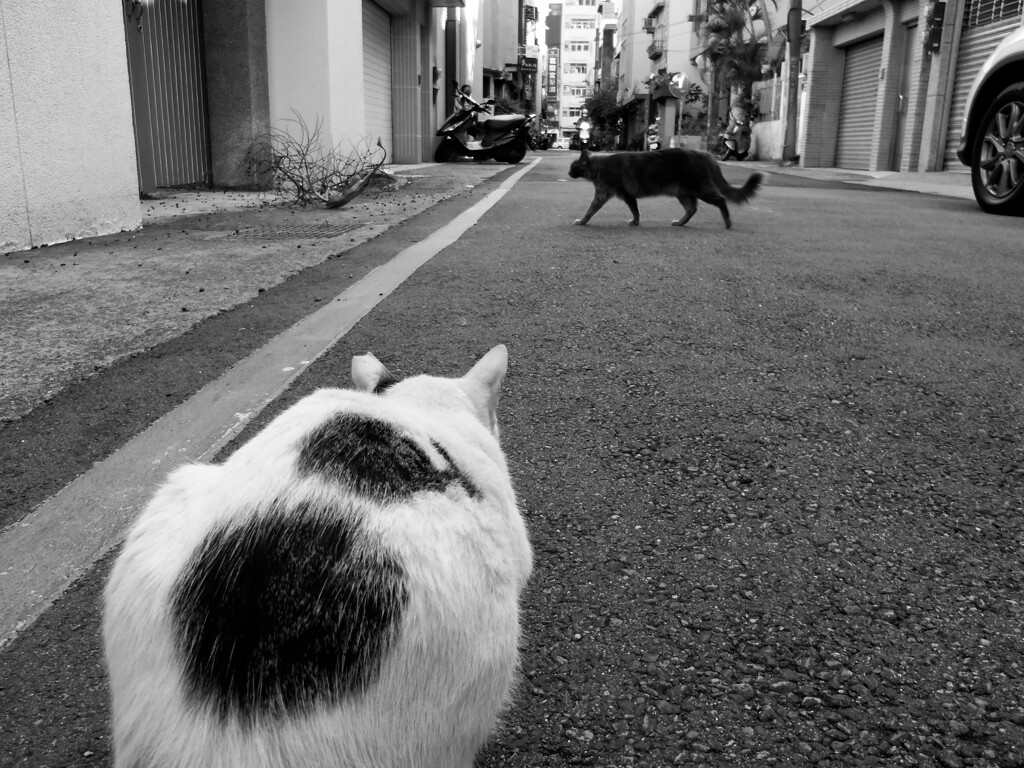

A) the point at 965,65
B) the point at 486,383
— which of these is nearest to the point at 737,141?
the point at 965,65

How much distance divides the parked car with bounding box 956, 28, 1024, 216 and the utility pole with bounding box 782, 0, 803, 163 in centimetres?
1755

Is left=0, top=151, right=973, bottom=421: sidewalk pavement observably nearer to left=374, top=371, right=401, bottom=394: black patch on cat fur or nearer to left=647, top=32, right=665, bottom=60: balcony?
left=374, top=371, right=401, bottom=394: black patch on cat fur

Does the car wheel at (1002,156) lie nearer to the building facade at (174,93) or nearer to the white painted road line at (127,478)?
the white painted road line at (127,478)

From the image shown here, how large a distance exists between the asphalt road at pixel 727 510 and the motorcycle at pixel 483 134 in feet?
58.3

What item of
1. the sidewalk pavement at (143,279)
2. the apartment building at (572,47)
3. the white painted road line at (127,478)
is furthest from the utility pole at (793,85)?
the apartment building at (572,47)

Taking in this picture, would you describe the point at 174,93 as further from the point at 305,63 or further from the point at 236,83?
the point at 305,63

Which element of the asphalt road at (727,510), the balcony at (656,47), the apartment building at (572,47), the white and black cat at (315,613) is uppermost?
the apartment building at (572,47)

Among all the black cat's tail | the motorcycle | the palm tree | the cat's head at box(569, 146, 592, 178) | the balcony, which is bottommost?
the black cat's tail

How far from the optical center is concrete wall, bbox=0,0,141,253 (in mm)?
5500

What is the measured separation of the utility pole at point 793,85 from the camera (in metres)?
24.3

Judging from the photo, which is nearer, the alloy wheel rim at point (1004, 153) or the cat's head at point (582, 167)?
the alloy wheel rim at point (1004, 153)

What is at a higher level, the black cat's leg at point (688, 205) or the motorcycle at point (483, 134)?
the motorcycle at point (483, 134)

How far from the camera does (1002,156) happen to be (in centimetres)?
809

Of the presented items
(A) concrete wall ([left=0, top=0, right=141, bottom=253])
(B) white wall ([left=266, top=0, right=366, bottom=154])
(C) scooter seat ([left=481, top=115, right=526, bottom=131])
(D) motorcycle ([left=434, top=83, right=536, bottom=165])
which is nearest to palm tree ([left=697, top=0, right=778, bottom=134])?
(D) motorcycle ([left=434, top=83, right=536, bottom=165])
